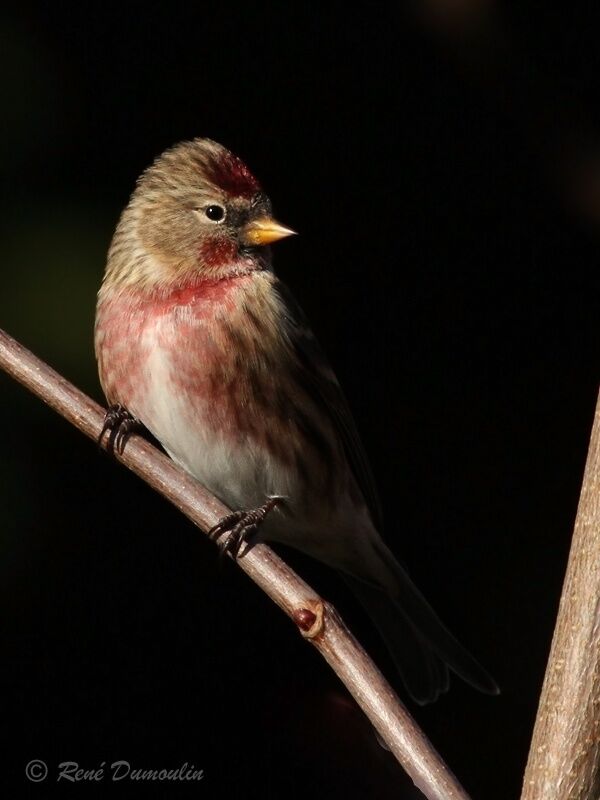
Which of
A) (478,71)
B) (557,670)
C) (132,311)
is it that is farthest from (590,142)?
(557,670)

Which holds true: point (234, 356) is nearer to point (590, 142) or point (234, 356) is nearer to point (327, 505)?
point (327, 505)

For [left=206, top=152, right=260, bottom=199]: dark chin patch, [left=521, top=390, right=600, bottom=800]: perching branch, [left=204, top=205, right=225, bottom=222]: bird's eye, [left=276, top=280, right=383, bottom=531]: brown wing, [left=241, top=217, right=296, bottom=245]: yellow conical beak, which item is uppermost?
[left=206, top=152, right=260, bottom=199]: dark chin patch

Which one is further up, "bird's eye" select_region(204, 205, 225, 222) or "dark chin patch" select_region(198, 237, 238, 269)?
"bird's eye" select_region(204, 205, 225, 222)

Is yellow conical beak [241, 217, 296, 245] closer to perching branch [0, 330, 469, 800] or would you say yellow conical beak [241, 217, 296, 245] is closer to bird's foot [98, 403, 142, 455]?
bird's foot [98, 403, 142, 455]

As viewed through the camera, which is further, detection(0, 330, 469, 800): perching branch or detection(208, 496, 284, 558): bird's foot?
detection(208, 496, 284, 558): bird's foot

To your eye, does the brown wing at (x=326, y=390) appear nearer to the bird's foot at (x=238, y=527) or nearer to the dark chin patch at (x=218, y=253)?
the dark chin patch at (x=218, y=253)

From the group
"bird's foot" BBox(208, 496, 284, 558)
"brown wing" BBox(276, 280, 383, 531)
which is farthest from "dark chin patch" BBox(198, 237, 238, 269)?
"bird's foot" BBox(208, 496, 284, 558)

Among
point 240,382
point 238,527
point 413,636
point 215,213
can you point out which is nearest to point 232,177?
point 215,213

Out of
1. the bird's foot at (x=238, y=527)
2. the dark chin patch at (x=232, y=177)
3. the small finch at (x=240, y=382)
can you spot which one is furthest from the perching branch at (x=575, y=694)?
the dark chin patch at (x=232, y=177)
